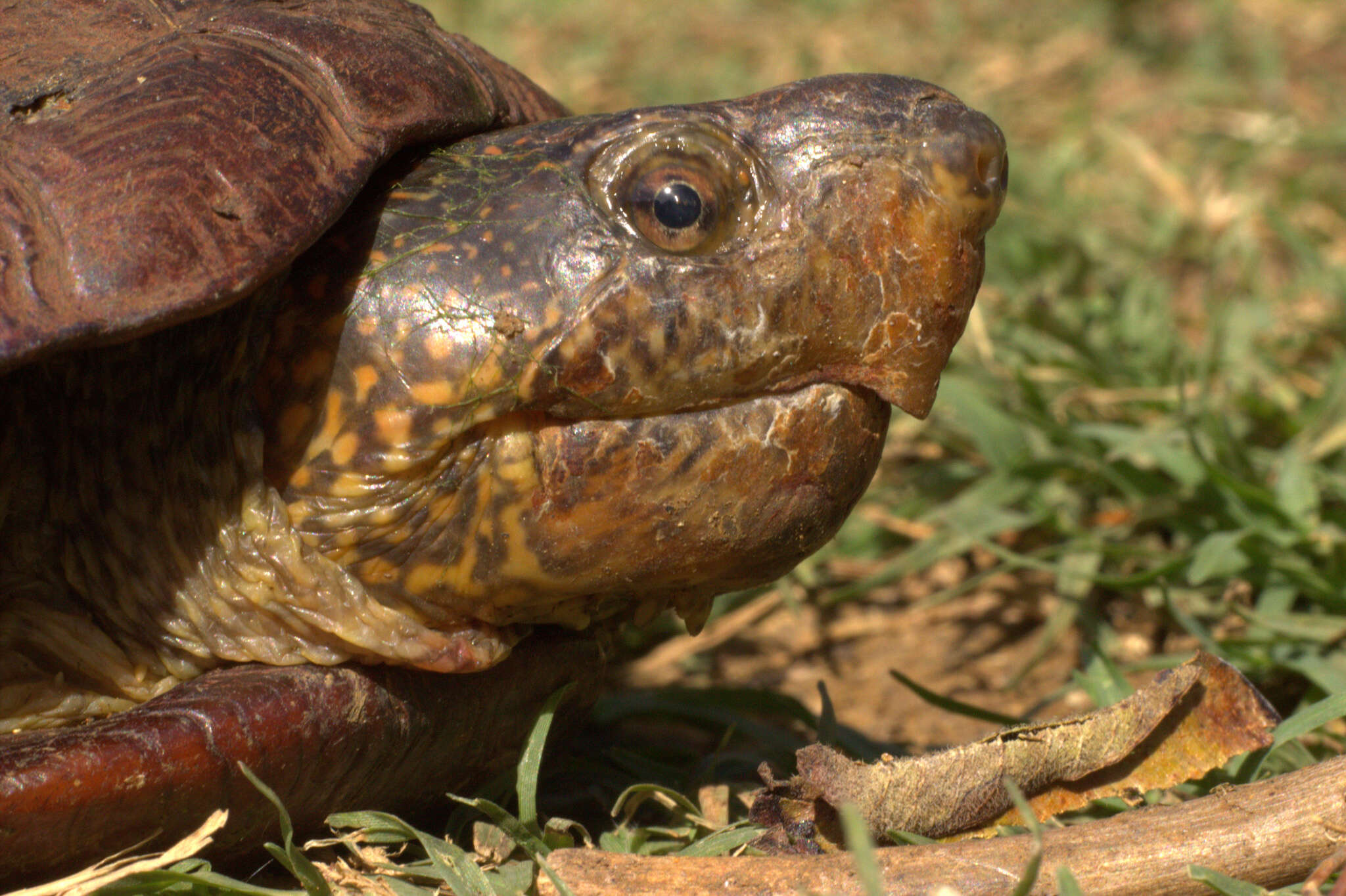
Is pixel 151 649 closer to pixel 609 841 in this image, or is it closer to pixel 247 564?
pixel 247 564

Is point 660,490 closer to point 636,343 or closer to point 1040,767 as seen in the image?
point 636,343

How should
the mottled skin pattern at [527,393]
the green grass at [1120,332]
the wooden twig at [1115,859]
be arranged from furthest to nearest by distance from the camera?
the green grass at [1120,332] → the mottled skin pattern at [527,393] → the wooden twig at [1115,859]

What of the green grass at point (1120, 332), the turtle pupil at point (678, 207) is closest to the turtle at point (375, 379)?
the turtle pupil at point (678, 207)

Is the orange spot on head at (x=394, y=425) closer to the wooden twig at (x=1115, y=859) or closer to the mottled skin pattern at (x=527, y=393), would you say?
the mottled skin pattern at (x=527, y=393)

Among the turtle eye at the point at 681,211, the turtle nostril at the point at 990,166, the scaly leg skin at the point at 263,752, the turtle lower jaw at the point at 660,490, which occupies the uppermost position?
the turtle nostril at the point at 990,166

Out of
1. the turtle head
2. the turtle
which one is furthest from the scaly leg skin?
the turtle head

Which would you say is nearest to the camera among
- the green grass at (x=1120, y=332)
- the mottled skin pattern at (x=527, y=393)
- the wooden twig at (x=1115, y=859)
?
the wooden twig at (x=1115, y=859)

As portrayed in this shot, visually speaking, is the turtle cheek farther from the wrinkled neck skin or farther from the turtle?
the wrinkled neck skin

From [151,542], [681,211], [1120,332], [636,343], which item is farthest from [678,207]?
[1120,332]
